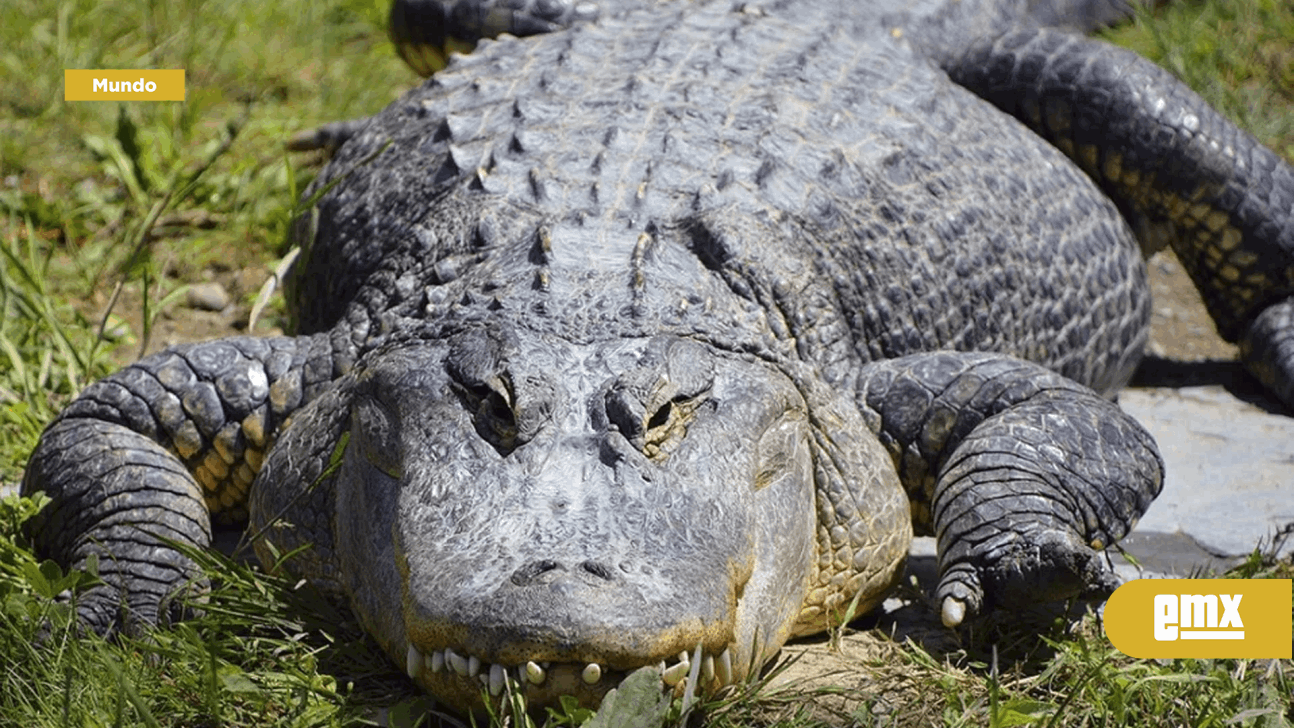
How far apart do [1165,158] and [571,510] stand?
3.05 metres

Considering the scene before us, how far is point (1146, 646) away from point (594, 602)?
137cm

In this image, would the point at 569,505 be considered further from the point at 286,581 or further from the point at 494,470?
the point at 286,581

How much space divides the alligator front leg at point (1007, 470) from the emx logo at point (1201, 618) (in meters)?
0.17

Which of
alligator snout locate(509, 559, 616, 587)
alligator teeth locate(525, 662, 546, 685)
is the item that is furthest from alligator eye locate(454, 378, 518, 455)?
alligator teeth locate(525, 662, 546, 685)

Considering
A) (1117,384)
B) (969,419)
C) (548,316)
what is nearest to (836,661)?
(969,419)

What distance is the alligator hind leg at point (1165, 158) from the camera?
4.82 metres

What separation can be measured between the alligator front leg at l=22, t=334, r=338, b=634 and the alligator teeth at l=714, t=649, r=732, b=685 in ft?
4.47

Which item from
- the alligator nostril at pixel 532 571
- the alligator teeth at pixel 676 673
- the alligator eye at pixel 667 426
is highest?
the alligator eye at pixel 667 426

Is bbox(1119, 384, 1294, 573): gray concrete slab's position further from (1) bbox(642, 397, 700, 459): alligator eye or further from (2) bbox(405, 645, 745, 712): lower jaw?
(2) bbox(405, 645, 745, 712): lower jaw

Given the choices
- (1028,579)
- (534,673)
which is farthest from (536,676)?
(1028,579)

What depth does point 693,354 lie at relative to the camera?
2979 millimetres

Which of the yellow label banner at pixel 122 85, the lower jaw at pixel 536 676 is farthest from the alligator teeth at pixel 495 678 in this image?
the yellow label banner at pixel 122 85

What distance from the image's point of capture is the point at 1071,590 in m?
3.05

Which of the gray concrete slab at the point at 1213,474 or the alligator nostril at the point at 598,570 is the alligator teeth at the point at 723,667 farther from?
the gray concrete slab at the point at 1213,474
